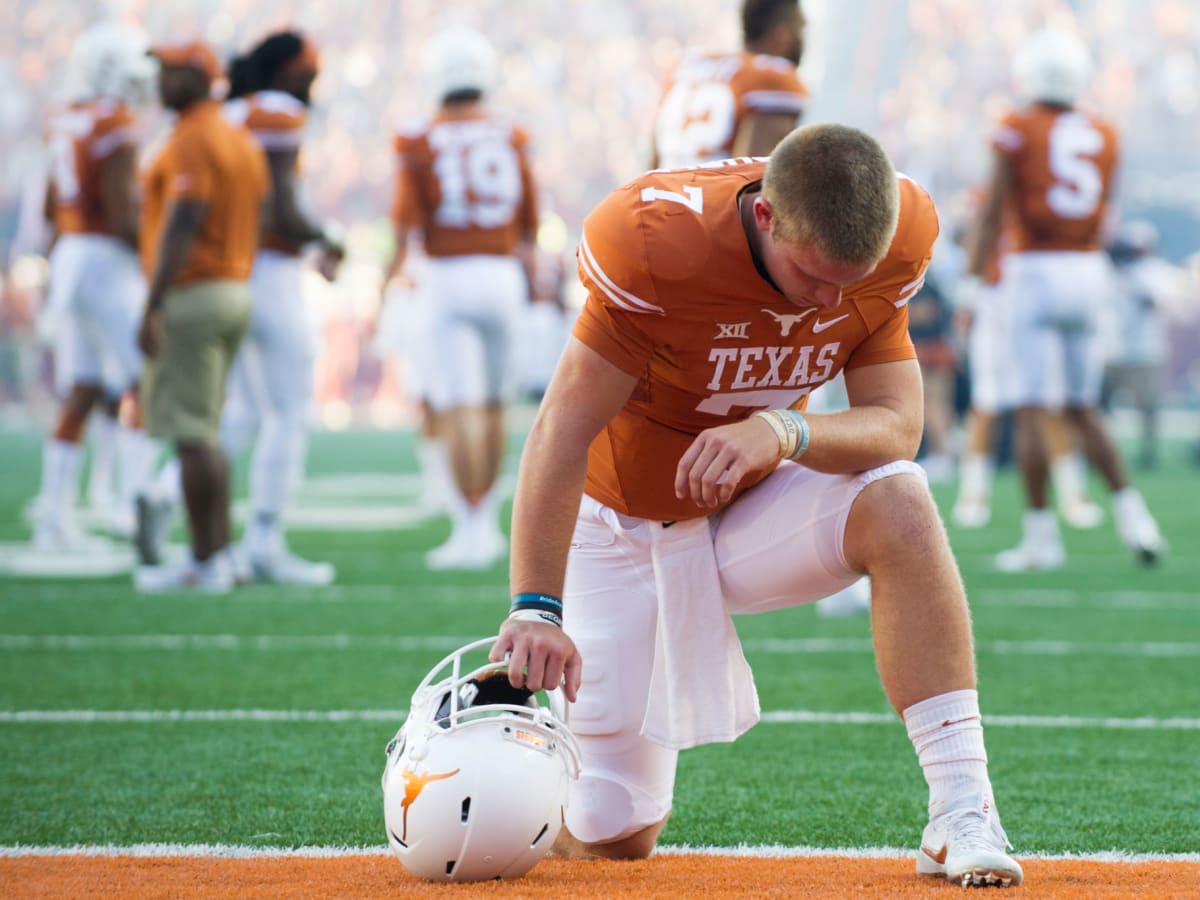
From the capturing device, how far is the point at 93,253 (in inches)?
301

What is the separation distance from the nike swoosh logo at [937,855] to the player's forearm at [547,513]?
671 mm

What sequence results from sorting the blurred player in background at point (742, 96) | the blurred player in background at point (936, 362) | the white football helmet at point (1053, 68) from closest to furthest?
the blurred player in background at point (742, 96) < the white football helmet at point (1053, 68) < the blurred player in background at point (936, 362)

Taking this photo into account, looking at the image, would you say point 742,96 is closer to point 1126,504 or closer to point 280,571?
point 280,571

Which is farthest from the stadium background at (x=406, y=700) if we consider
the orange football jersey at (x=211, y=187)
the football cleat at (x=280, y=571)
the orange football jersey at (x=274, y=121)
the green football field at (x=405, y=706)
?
the orange football jersey at (x=274, y=121)

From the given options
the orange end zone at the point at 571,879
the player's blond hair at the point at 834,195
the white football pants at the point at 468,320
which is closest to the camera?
the player's blond hair at the point at 834,195

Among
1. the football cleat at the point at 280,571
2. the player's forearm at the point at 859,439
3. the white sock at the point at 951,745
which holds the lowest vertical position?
the football cleat at the point at 280,571

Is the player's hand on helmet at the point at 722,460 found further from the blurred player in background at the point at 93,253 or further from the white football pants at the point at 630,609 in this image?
the blurred player in background at the point at 93,253

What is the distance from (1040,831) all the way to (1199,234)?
31906mm

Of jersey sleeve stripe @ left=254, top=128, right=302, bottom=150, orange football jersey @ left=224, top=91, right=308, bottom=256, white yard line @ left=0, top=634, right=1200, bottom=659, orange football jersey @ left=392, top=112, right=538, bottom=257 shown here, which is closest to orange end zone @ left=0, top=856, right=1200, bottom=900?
white yard line @ left=0, top=634, right=1200, bottom=659

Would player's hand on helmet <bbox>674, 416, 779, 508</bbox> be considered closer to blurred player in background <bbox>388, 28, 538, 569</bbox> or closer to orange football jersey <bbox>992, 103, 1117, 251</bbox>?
blurred player in background <bbox>388, 28, 538, 569</bbox>

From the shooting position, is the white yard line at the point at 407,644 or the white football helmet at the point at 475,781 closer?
the white football helmet at the point at 475,781

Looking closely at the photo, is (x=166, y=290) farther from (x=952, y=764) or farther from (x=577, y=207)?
(x=577, y=207)

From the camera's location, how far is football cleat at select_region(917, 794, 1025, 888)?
2.54 metres

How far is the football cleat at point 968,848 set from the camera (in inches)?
99.9
